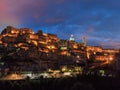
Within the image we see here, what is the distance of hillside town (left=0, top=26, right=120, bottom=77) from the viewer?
113812mm

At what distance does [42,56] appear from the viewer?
12725 cm

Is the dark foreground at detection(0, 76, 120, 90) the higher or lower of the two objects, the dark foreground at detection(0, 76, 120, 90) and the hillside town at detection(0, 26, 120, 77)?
the lower

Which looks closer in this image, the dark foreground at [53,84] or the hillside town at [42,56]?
the dark foreground at [53,84]

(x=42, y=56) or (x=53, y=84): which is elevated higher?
(x=42, y=56)

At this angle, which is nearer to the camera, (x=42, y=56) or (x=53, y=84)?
(x=53, y=84)

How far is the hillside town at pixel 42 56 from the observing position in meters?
114

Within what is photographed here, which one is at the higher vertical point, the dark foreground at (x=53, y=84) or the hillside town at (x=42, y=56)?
the hillside town at (x=42, y=56)

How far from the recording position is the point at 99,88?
7681cm

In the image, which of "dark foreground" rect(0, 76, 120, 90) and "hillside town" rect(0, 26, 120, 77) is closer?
"dark foreground" rect(0, 76, 120, 90)

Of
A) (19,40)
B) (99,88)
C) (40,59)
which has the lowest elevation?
(99,88)

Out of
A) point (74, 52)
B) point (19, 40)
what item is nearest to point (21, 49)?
point (19, 40)

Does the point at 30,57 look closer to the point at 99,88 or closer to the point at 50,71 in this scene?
the point at 50,71

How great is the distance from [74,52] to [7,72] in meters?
58.2

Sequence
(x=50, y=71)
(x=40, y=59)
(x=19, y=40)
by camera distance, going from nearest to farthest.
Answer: (x=50, y=71) < (x=40, y=59) < (x=19, y=40)
